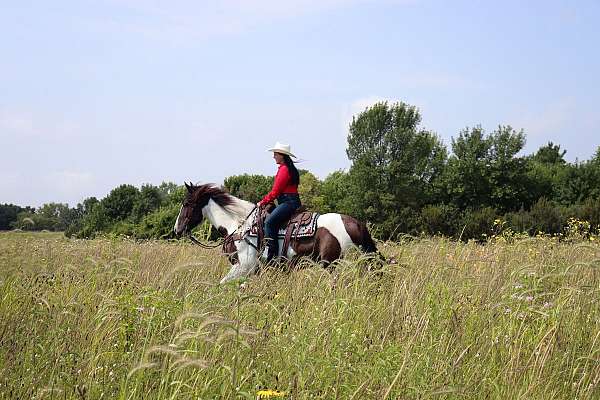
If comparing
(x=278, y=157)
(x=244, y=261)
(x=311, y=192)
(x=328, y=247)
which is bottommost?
(x=244, y=261)

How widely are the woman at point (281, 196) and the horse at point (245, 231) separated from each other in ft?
0.85

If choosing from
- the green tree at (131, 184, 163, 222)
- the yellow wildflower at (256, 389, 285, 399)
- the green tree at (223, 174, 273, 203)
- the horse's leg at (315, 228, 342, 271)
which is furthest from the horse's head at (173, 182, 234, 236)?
the green tree at (131, 184, 163, 222)

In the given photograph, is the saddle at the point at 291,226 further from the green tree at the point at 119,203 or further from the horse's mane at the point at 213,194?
the green tree at the point at 119,203

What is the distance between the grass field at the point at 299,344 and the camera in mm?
3238

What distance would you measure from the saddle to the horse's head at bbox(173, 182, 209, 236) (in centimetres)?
133

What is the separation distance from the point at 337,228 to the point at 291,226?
0.67 metres

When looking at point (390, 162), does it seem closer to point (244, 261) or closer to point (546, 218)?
point (546, 218)

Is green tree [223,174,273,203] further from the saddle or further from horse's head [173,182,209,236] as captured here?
the saddle

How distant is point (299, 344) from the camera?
4.01 metres

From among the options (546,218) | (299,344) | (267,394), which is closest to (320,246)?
(299,344)

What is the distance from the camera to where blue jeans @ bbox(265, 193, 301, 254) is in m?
9.18

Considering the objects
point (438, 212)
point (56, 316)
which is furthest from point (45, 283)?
point (438, 212)

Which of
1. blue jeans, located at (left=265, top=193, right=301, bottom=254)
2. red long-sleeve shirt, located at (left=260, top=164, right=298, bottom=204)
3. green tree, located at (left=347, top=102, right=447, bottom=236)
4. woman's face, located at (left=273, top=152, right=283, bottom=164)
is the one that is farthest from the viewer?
green tree, located at (left=347, top=102, right=447, bottom=236)

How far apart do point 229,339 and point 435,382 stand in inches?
46.1
